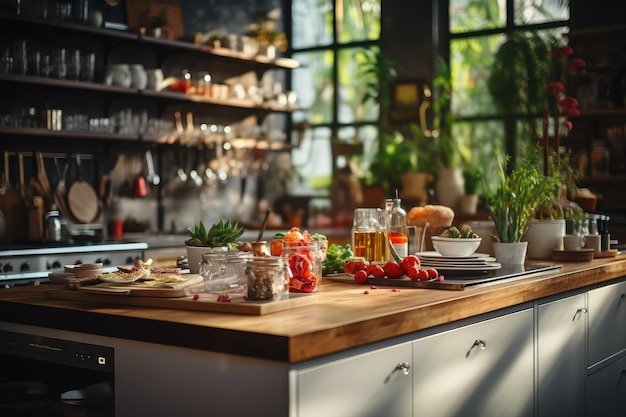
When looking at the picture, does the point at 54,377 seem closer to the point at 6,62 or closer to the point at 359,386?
the point at 359,386

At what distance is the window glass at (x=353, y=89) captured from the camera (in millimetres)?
7523

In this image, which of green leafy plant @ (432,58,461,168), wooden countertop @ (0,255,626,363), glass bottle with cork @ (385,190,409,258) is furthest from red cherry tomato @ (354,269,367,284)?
green leafy plant @ (432,58,461,168)

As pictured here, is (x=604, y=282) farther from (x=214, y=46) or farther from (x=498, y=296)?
(x=214, y=46)

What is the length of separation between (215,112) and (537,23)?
2.69 metres

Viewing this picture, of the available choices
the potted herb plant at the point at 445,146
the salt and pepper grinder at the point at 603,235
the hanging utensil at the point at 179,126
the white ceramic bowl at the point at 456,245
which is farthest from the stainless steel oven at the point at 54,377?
the potted herb plant at the point at 445,146

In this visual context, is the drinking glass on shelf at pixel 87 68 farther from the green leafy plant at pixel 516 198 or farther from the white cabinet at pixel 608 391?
the white cabinet at pixel 608 391

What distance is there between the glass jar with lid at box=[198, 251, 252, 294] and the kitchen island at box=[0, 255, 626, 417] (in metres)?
0.17

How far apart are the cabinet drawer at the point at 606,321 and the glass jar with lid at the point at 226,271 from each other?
169cm

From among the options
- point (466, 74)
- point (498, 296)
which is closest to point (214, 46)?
point (466, 74)

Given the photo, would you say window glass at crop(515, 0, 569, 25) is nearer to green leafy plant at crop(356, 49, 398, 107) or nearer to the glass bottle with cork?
green leafy plant at crop(356, 49, 398, 107)

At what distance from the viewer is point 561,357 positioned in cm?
301

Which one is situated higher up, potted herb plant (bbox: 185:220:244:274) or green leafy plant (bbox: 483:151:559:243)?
green leafy plant (bbox: 483:151:559:243)

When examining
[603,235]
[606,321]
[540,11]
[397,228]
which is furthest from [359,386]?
[540,11]

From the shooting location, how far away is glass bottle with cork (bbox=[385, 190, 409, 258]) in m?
2.96
